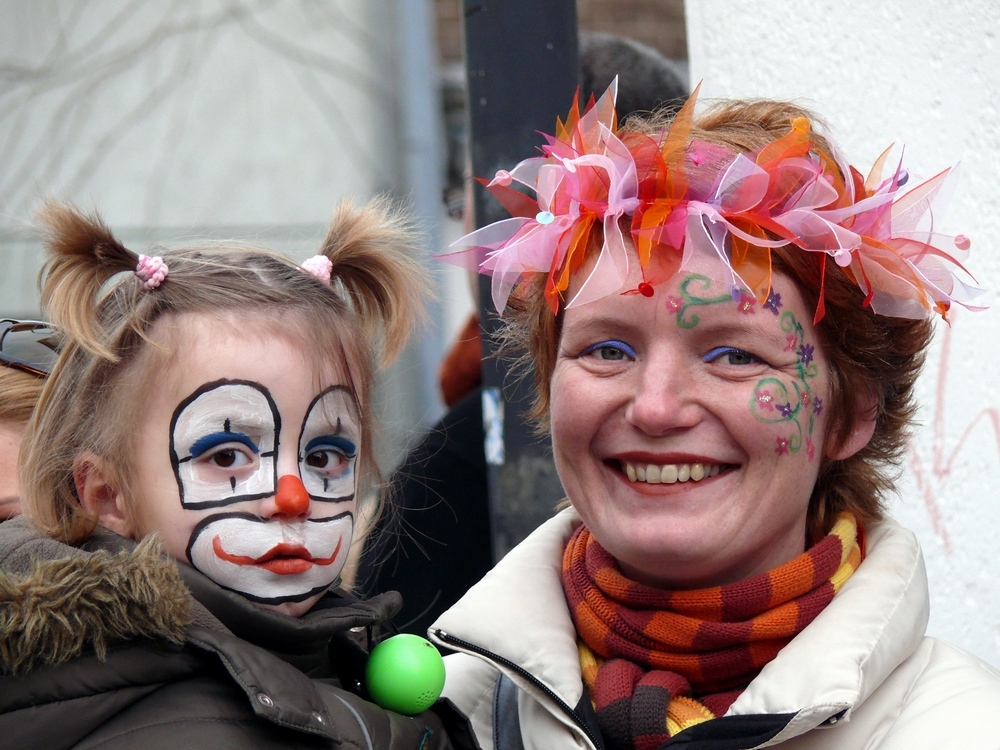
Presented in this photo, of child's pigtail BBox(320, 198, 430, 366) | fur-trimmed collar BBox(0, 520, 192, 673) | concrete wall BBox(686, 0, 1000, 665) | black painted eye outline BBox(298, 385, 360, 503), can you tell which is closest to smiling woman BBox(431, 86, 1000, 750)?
child's pigtail BBox(320, 198, 430, 366)

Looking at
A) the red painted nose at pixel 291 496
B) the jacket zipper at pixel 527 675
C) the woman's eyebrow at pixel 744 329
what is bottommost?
the jacket zipper at pixel 527 675

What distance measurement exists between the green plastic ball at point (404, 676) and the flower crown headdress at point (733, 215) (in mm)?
643

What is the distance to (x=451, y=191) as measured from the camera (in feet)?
12.4

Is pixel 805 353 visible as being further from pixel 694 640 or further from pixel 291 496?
pixel 291 496

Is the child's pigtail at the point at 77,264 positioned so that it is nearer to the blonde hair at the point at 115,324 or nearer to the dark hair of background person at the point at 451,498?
the blonde hair at the point at 115,324

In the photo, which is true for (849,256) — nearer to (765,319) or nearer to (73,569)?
(765,319)

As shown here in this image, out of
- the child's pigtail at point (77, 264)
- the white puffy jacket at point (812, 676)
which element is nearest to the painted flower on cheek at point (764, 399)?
the white puffy jacket at point (812, 676)

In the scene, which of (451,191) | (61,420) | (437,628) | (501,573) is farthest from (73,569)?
(451,191)

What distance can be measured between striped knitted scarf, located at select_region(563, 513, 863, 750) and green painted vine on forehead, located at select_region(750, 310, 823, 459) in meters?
0.20

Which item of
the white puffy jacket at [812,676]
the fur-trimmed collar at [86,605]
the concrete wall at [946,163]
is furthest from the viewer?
the concrete wall at [946,163]

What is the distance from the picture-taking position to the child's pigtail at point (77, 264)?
1.87 m

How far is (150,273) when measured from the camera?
1912mm

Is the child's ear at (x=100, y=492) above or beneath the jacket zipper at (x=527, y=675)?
above

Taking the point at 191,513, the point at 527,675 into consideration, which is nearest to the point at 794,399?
the point at 527,675
